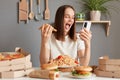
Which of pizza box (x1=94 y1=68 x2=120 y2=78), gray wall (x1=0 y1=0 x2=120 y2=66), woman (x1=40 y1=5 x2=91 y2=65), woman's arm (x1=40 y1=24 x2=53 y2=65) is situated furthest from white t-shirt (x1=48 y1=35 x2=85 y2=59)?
pizza box (x1=94 y1=68 x2=120 y2=78)

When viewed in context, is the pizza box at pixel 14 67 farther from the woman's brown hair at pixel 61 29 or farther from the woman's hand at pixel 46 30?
the woman's brown hair at pixel 61 29

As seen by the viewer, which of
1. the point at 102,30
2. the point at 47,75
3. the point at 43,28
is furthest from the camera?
the point at 102,30

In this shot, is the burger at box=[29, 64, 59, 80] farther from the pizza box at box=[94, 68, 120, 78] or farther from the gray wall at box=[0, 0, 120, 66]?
the gray wall at box=[0, 0, 120, 66]

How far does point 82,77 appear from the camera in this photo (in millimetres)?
1408

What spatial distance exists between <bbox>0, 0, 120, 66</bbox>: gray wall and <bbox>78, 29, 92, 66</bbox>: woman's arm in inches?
28.9

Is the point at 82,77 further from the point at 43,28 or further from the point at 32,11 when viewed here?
the point at 32,11

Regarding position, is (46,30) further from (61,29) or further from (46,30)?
(61,29)

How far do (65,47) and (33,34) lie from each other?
665 millimetres

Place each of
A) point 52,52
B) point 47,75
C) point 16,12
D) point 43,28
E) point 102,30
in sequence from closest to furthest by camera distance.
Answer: point 47,75 < point 43,28 < point 52,52 < point 16,12 < point 102,30

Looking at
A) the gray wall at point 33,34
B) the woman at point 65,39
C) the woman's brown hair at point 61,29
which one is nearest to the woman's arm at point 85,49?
the woman at point 65,39

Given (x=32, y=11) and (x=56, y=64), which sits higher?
(x=32, y=11)

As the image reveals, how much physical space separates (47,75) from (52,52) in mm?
782

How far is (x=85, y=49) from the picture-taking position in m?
1.97

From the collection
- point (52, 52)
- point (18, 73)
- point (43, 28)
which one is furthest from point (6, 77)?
point (52, 52)
